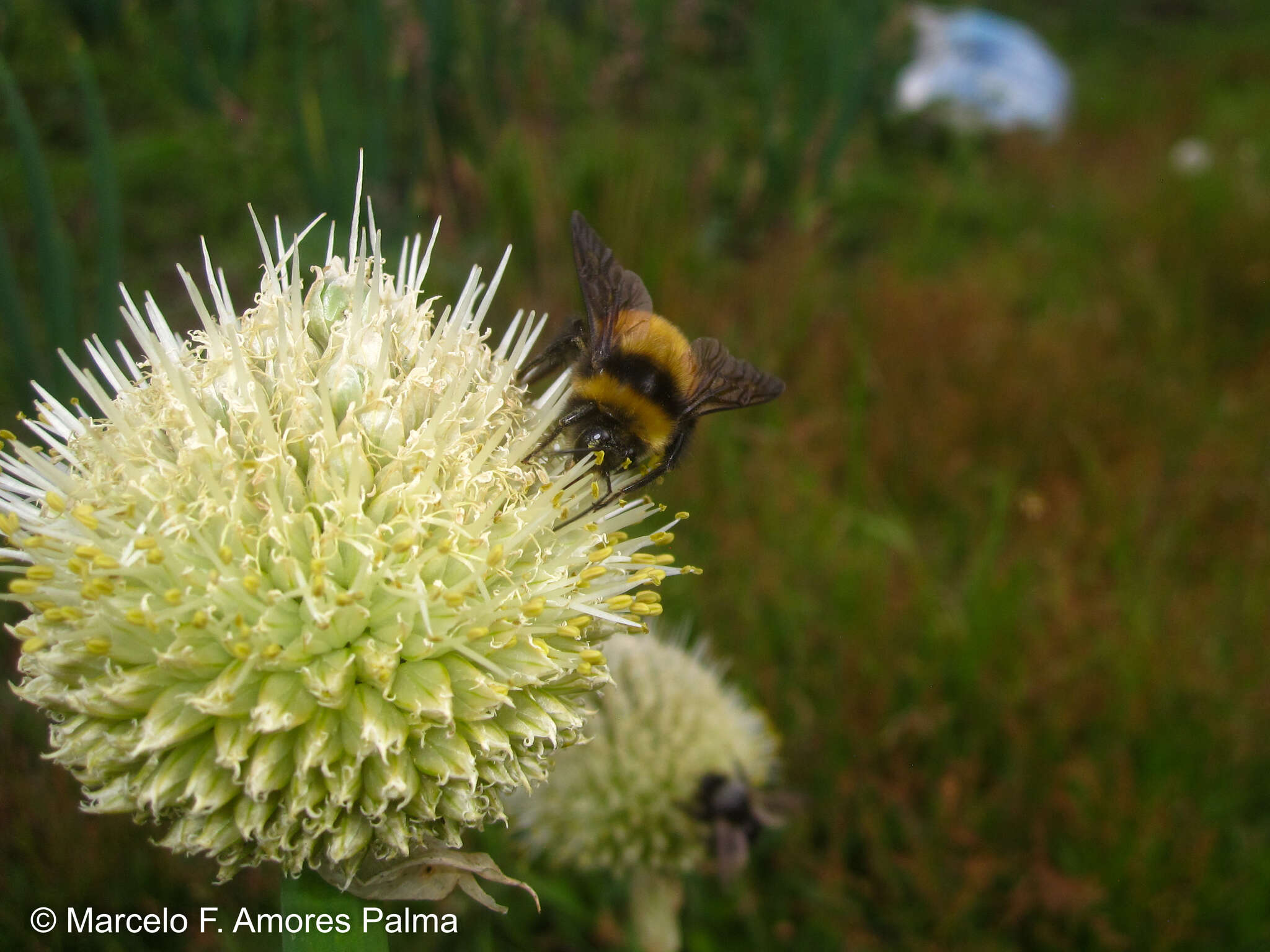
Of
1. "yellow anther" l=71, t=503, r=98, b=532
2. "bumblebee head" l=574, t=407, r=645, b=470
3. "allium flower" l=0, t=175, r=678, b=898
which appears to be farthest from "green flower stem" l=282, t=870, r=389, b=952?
"bumblebee head" l=574, t=407, r=645, b=470

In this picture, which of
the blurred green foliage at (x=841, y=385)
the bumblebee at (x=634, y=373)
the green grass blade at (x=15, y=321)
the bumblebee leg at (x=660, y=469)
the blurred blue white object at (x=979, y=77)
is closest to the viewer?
the bumblebee leg at (x=660, y=469)

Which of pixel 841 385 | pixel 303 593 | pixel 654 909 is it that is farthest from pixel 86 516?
Result: pixel 841 385

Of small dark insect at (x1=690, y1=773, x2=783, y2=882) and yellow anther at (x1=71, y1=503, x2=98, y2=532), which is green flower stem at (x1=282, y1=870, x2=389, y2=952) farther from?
small dark insect at (x1=690, y1=773, x2=783, y2=882)

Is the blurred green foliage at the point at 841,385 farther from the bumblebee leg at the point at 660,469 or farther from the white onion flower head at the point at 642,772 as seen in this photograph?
the bumblebee leg at the point at 660,469

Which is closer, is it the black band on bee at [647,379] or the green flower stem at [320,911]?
the green flower stem at [320,911]

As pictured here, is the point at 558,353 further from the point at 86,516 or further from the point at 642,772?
the point at 642,772

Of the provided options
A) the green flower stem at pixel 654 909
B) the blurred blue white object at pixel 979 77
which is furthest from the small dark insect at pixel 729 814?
the blurred blue white object at pixel 979 77
